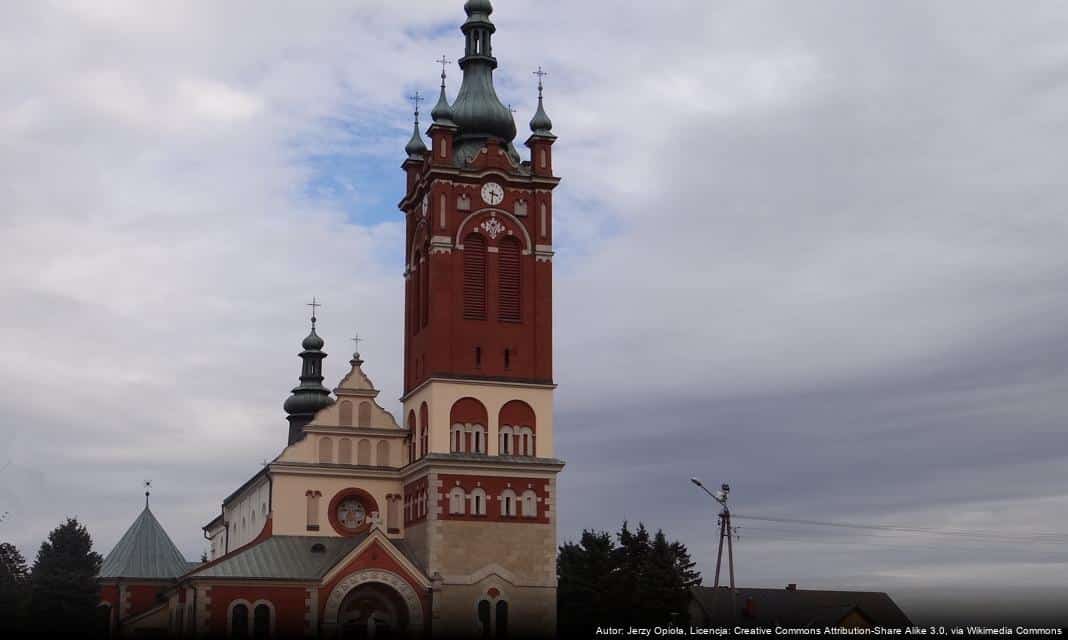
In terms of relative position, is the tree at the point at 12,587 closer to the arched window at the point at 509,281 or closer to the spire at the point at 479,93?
the arched window at the point at 509,281

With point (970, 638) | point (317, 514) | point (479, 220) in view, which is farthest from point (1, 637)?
point (970, 638)

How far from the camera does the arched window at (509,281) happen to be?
232ft

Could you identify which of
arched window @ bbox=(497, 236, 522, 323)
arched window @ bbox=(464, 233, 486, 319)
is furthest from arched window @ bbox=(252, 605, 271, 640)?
arched window @ bbox=(497, 236, 522, 323)

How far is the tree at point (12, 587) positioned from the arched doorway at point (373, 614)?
1672 centimetres

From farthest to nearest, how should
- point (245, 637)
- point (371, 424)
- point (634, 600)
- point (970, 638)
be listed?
point (634, 600)
point (371, 424)
point (245, 637)
point (970, 638)

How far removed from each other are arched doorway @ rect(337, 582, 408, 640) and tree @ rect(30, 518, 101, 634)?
678 inches

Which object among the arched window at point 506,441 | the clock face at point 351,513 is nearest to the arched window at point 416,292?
the arched window at point 506,441

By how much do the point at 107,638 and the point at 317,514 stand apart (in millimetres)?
13554

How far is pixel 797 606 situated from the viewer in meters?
96.9

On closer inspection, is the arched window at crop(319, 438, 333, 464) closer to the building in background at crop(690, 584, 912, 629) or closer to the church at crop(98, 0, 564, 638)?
the church at crop(98, 0, 564, 638)

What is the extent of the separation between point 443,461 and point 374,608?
24.0ft

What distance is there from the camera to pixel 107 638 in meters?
74.7

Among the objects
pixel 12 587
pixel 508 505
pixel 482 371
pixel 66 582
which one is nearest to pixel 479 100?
pixel 482 371

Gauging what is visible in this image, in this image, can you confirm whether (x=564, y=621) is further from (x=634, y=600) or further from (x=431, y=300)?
(x=431, y=300)
